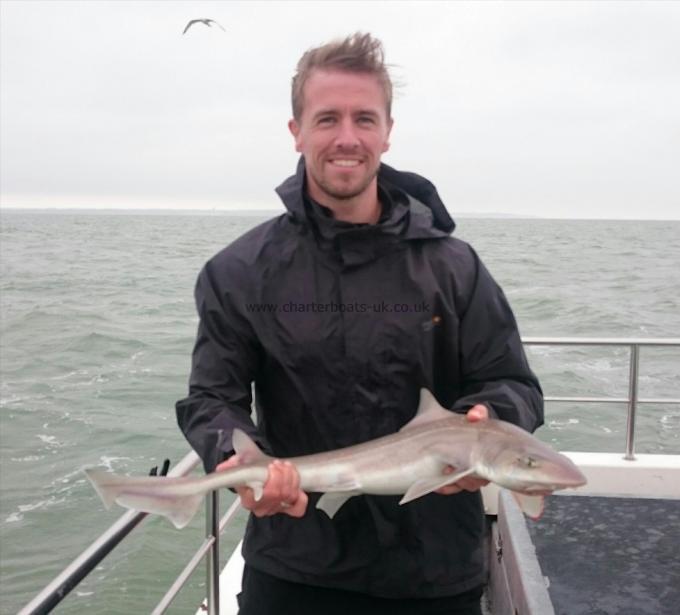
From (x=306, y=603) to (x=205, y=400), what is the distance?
2.82 ft

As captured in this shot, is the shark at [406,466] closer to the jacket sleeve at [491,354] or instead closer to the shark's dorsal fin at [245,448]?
the shark's dorsal fin at [245,448]

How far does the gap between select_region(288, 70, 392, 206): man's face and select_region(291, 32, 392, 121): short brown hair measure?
3 cm

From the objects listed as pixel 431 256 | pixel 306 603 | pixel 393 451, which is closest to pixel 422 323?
pixel 431 256

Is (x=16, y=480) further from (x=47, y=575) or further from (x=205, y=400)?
(x=205, y=400)

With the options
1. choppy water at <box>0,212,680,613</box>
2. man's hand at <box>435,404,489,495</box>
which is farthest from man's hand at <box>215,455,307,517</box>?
choppy water at <box>0,212,680,613</box>

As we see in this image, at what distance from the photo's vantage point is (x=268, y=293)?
9.02 feet

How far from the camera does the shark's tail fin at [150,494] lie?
243cm

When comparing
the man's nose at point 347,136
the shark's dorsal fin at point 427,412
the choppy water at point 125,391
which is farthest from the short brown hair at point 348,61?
the choppy water at point 125,391

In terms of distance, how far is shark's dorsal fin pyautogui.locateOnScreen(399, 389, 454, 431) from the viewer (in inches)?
99.9

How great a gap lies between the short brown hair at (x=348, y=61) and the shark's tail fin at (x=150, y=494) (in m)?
1.46

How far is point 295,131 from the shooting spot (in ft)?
9.66

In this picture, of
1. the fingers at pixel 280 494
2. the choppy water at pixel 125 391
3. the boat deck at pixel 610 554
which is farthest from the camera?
the choppy water at pixel 125 391

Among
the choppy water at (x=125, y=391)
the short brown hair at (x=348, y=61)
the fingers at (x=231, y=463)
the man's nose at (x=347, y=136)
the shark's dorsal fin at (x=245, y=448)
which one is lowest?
the choppy water at (x=125, y=391)

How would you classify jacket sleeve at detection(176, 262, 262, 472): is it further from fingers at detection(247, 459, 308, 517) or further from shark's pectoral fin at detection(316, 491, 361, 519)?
shark's pectoral fin at detection(316, 491, 361, 519)
